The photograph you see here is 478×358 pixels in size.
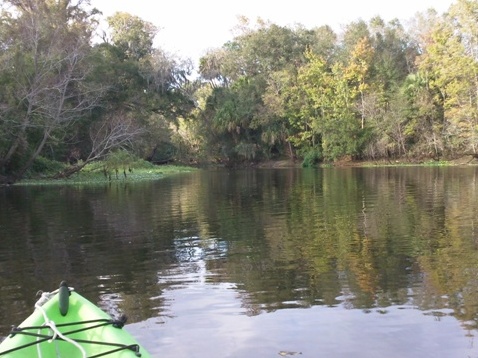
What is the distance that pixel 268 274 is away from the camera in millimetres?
8648

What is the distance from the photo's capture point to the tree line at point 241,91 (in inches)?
1257

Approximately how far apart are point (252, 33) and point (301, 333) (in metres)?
56.7

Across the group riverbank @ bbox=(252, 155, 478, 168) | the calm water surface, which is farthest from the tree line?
the calm water surface

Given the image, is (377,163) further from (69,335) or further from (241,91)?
(69,335)

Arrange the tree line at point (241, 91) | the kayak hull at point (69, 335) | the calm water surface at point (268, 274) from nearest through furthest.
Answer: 1. the kayak hull at point (69, 335)
2. the calm water surface at point (268, 274)
3. the tree line at point (241, 91)

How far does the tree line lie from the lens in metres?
31.9

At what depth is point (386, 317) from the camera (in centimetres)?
640

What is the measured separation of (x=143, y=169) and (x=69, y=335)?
42.4 metres

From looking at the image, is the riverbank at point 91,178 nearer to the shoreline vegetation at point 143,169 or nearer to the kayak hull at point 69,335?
the shoreline vegetation at point 143,169

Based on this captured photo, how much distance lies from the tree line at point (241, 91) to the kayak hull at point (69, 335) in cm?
2522

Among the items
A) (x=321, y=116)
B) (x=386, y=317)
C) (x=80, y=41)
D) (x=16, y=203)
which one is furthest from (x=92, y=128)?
(x=386, y=317)

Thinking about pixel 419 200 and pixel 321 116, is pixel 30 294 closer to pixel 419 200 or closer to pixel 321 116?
pixel 419 200

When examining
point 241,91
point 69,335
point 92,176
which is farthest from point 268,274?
point 241,91

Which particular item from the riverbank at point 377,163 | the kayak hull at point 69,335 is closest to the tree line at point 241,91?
the riverbank at point 377,163
